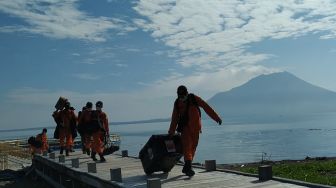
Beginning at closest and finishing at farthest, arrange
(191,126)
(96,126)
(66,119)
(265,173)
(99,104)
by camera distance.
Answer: (265,173) < (191,126) < (96,126) < (99,104) < (66,119)

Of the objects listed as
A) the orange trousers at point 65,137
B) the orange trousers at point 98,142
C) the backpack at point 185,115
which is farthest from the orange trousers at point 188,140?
the orange trousers at point 65,137

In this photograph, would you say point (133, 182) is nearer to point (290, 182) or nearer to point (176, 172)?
point (176, 172)

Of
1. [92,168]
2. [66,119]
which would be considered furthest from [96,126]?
[66,119]

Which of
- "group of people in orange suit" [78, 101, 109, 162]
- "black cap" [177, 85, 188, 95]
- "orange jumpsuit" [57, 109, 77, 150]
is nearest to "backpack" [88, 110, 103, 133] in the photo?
"group of people in orange suit" [78, 101, 109, 162]

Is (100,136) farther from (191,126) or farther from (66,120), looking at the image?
(191,126)

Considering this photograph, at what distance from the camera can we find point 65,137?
19.0 m

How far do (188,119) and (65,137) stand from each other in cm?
972

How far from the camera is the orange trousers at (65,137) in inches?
730

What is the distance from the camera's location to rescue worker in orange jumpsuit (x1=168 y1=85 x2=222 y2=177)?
33.9ft

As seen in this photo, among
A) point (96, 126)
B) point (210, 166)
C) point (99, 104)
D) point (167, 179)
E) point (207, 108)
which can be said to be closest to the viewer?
point (167, 179)

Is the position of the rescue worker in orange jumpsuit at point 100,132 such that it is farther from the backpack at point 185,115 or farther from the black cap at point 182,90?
the black cap at point 182,90

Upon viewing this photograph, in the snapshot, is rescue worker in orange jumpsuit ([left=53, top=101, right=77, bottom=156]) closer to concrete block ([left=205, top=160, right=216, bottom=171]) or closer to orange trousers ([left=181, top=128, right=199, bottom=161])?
concrete block ([left=205, top=160, right=216, bottom=171])

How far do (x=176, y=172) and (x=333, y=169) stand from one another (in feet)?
34.5

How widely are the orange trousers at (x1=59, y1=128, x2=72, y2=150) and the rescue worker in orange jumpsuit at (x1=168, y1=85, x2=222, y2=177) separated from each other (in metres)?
8.92
